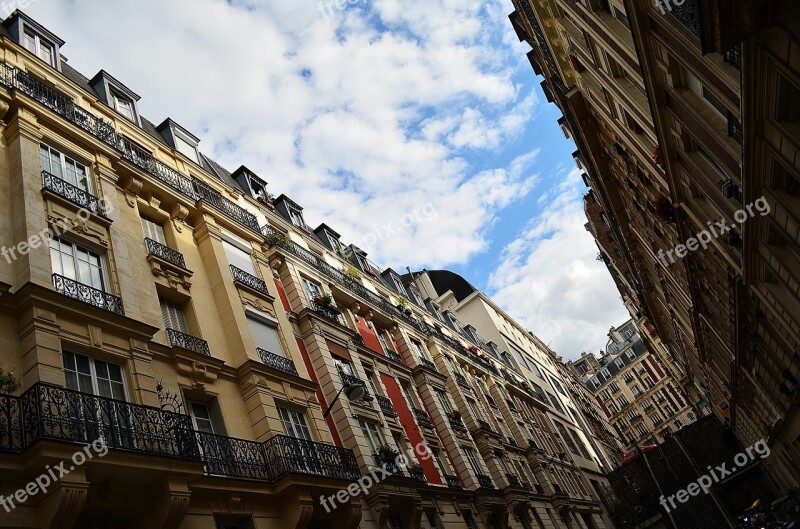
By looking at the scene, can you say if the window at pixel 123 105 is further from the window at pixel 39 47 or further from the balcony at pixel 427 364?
the balcony at pixel 427 364

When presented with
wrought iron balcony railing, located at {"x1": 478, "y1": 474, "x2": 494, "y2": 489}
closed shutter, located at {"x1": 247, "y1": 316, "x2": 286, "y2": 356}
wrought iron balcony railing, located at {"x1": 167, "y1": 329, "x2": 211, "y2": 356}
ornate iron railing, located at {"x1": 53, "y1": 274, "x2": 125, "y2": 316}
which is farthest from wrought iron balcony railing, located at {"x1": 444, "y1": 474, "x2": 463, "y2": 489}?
ornate iron railing, located at {"x1": 53, "y1": 274, "x2": 125, "y2": 316}

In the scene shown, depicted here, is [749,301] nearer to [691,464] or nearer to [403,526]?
[403,526]

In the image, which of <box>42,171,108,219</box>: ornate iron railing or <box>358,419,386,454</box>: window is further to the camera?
<box>358,419,386,454</box>: window

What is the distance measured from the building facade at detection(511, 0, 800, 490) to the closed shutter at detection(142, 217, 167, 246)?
13.7 m

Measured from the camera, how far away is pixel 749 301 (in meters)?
14.7

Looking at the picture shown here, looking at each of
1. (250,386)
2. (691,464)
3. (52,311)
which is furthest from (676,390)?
(52,311)

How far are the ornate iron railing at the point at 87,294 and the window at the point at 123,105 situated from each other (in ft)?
30.4

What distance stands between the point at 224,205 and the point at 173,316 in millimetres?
6506

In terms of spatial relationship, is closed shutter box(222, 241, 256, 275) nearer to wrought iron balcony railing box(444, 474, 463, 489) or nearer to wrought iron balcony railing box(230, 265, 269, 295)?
wrought iron balcony railing box(230, 265, 269, 295)

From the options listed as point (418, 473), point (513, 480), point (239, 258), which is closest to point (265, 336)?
point (239, 258)

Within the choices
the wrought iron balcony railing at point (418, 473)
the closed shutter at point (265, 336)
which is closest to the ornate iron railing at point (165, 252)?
the closed shutter at point (265, 336)

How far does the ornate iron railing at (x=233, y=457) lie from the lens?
1257 cm

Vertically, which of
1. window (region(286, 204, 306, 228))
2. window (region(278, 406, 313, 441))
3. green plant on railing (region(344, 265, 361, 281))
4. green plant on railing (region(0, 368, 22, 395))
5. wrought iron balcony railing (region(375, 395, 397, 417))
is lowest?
green plant on railing (region(0, 368, 22, 395))

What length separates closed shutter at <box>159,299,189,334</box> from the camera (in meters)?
15.2
